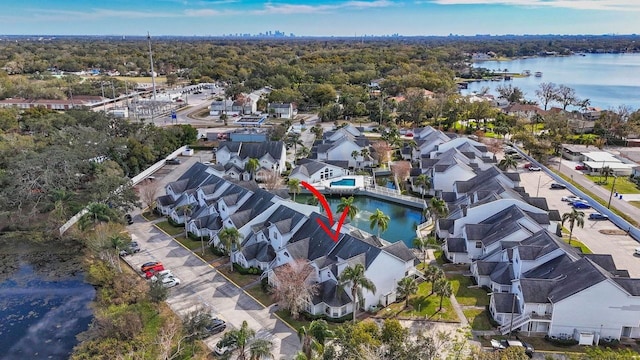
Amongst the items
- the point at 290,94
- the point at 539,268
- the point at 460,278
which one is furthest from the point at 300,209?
the point at 290,94

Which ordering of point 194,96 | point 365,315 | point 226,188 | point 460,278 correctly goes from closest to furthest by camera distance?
point 365,315 → point 460,278 → point 226,188 → point 194,96

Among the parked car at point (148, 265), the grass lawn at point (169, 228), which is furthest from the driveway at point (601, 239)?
the grass lawn at point (169, 228)

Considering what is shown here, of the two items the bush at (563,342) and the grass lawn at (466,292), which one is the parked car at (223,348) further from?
the bush at (563,342)

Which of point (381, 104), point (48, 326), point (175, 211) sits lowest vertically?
point (48, 326)

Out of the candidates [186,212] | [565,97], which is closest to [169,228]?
[186,212]

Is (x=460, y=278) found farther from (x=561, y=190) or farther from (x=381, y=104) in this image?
(x=381, y=104)

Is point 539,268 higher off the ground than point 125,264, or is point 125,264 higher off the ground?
point 539,268
